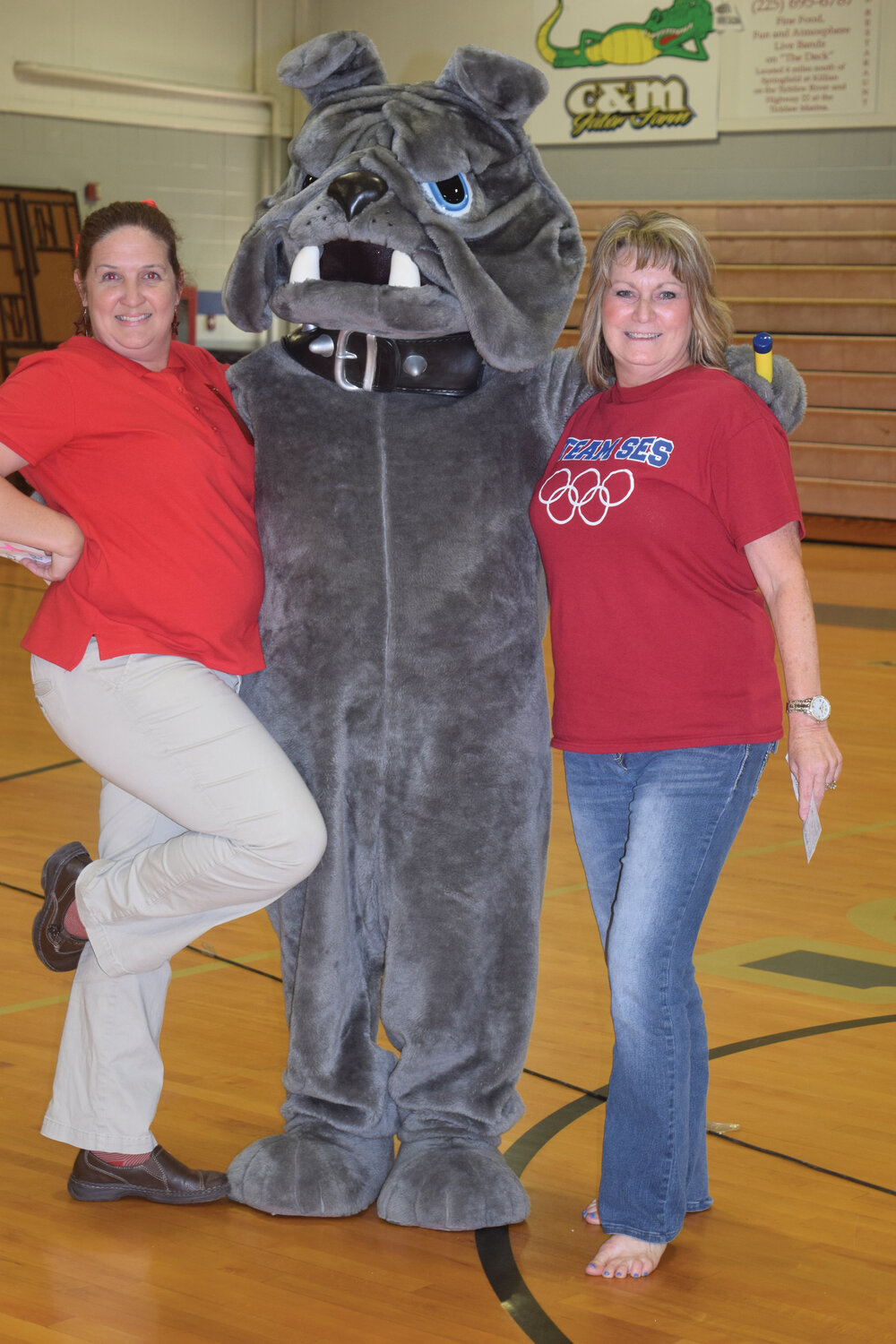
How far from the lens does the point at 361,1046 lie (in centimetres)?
247

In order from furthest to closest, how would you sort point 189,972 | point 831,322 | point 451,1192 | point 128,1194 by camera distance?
1. point 831,322
2. point 189,972
3. point 128,1194
4. point 451,1192

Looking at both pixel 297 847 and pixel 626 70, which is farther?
pixel 626 70

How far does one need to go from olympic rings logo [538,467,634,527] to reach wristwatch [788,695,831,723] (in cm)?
36

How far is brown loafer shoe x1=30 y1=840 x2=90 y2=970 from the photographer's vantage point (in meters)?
2.49

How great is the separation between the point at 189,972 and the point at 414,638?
145 centimetres

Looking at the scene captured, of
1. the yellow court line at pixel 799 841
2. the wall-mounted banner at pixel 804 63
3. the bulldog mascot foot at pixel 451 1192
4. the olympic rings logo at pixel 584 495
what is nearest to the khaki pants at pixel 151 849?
the bulldog mascot foot at pixel 451 1192

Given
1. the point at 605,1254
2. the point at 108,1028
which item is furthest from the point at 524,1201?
the point at 108,1028

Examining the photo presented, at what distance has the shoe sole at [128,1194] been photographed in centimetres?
246

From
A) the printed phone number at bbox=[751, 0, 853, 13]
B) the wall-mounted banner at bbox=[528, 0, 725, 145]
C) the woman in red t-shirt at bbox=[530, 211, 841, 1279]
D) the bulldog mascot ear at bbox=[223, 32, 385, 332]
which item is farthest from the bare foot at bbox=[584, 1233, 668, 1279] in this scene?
the wall-mounted banner at bbox=[528, 0, 725, 145]

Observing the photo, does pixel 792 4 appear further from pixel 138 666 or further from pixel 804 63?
pixel 138 666

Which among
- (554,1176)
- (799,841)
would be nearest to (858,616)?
(799,841)

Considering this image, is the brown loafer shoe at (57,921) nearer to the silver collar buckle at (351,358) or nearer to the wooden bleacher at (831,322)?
the silver collar buckle at (351,358)

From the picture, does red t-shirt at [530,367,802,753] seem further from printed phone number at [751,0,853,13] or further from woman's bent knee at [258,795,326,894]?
printed phone number at [751,0,853,13]

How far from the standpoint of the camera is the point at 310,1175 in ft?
7.94
